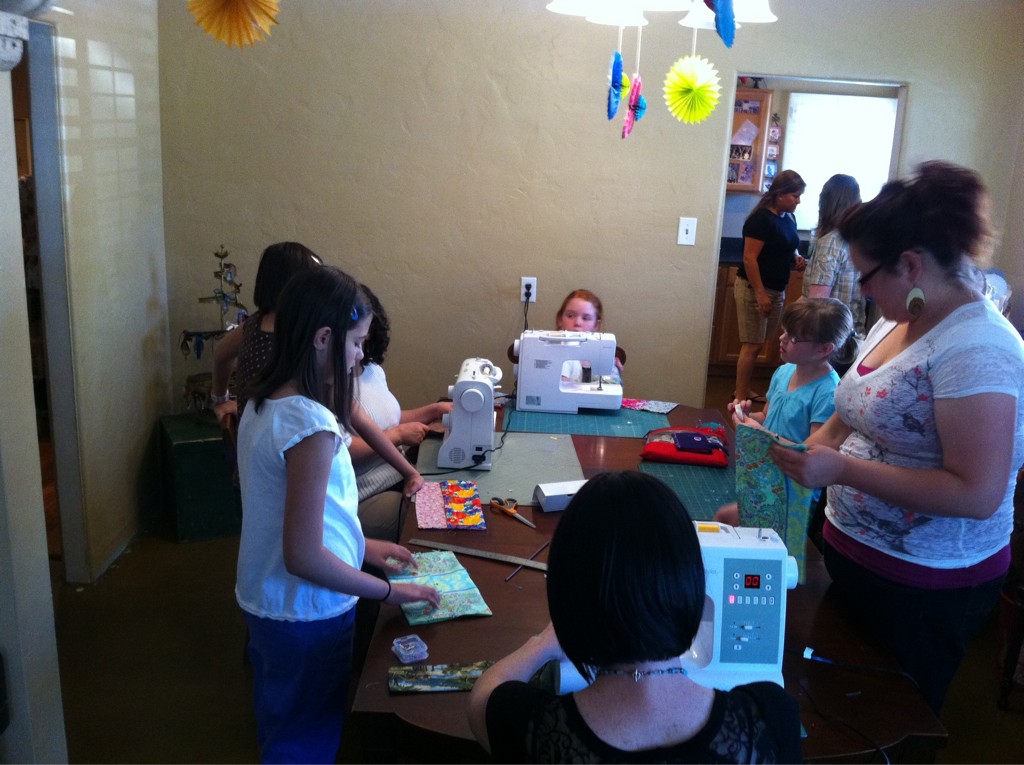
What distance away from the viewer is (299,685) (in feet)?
5.25

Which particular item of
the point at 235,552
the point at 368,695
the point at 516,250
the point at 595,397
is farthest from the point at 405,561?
the point at 516,250

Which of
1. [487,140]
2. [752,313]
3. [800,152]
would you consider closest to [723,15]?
[487,140]

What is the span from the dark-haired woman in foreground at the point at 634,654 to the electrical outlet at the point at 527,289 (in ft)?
9.94

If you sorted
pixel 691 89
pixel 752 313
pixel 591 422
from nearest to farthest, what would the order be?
1. pixel 691 89
2. pixel 591 422
3. pixel 752 313

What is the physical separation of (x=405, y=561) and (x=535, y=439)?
96 centimetres

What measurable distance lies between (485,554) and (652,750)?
0.92 m

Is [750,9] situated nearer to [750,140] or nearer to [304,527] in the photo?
[304,527]

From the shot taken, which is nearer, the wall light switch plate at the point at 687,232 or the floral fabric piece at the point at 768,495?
the floral fabric piece at the point at 768,495

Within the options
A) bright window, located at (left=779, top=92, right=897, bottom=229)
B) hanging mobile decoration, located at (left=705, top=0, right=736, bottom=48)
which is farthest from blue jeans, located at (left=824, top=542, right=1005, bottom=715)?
bright window, located at (left=779, top=92, right=897, bottom=229)

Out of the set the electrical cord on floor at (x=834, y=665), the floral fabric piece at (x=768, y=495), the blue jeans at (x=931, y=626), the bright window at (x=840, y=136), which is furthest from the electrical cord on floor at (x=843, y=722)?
the bright window at (x=840, y=136)

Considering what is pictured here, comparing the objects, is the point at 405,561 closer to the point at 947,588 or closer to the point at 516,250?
the point at 947,588

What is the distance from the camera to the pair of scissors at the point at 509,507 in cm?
199

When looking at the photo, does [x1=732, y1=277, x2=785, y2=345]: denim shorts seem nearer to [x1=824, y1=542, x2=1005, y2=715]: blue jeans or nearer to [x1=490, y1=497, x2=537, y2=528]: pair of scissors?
[x1=490, y1=497, x2=537, y2=528]: pair of scissors

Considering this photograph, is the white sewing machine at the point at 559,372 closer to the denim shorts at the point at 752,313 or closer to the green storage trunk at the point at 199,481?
the green storage trunk at the point at 199,481
